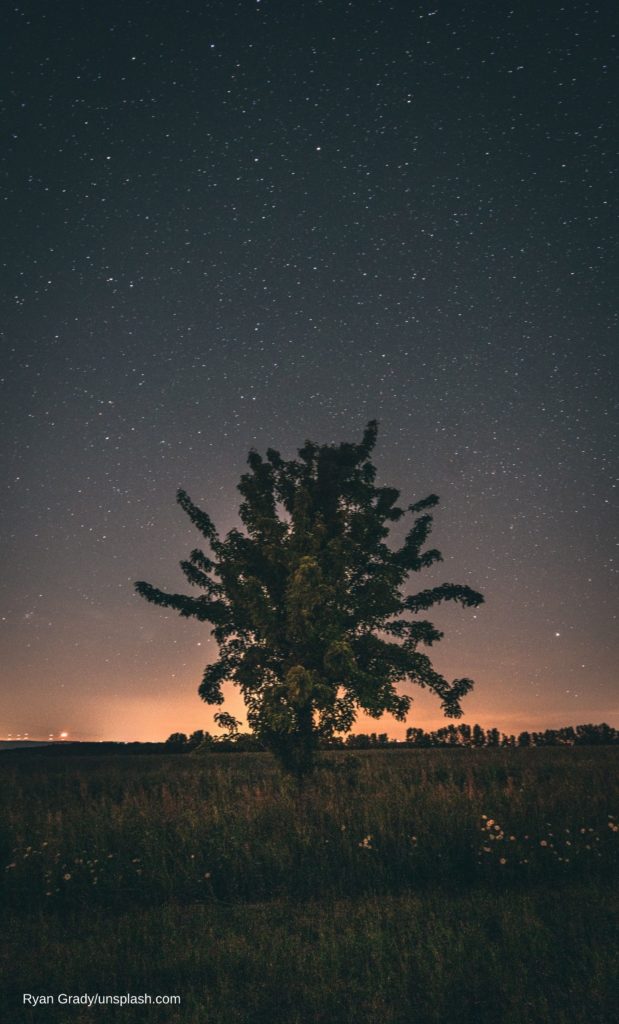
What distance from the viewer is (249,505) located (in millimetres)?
13438

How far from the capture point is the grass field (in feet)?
11.9

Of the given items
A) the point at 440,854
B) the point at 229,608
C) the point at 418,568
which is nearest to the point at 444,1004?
the point at 440,854

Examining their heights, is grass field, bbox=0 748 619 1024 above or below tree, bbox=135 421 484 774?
below

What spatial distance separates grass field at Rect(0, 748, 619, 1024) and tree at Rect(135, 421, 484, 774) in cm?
279

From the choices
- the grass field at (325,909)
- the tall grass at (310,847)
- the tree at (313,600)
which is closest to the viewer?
the grass field at (325,909)

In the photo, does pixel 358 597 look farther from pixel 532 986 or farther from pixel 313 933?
pixel 532 986

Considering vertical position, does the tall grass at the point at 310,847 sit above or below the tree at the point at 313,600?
below

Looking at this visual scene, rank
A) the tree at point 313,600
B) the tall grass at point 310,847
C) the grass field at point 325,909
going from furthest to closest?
1. the tree at point 313,600
2. the tall grass at point 310,847
3. the grass field at point 325,909

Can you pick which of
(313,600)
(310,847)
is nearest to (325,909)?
(310,847)

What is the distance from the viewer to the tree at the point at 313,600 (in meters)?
11.2

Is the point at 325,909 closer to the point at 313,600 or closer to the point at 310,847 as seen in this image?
the point at 310,847

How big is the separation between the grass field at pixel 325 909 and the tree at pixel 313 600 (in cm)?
279

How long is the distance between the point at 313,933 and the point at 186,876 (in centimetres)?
199

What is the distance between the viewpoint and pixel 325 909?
203 inches
